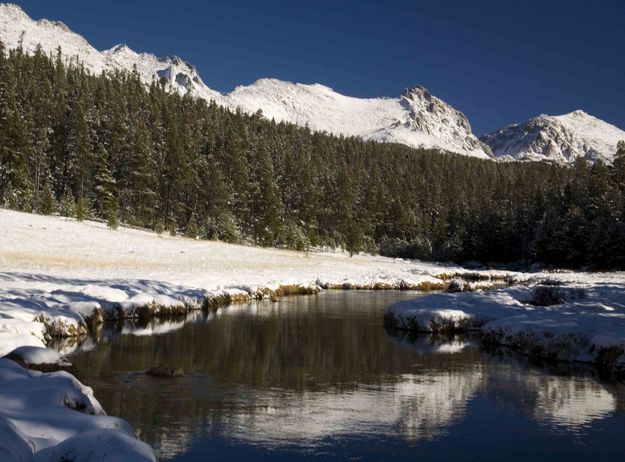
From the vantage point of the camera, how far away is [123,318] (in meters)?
23.7

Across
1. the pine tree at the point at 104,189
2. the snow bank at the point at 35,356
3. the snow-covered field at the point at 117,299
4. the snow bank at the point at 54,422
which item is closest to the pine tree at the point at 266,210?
the pine tree at the point at 104,189

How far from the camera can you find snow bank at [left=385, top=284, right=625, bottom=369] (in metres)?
18.5

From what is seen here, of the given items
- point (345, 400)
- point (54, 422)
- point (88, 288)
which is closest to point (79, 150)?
point (88, 288)

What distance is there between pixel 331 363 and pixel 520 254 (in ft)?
297

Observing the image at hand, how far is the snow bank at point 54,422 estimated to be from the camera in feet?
21.2

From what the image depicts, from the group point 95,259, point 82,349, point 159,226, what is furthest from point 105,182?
point 82,349

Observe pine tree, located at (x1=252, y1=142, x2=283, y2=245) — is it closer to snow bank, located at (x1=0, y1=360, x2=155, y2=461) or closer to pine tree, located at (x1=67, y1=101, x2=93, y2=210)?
pine tree, located at (x1=67, y1=101, x2=93, y2=210)

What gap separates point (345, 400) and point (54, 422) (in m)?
6.68

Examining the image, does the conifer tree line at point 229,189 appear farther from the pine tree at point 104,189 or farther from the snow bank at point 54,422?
the snow bank at point 54,422

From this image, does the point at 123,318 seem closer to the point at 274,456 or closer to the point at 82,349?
the point at 82,349

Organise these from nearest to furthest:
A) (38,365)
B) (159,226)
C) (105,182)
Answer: (38,365), (159,226), (105,182)

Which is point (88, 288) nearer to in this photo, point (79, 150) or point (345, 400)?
point (345, 400)

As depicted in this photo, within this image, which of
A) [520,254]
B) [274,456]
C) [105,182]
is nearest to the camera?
[274,456]

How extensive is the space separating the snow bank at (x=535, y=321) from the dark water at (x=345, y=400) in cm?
139
